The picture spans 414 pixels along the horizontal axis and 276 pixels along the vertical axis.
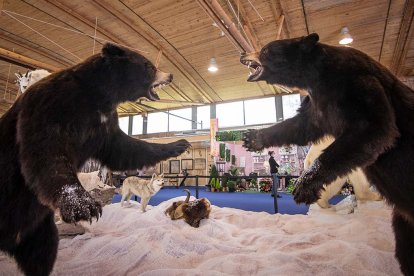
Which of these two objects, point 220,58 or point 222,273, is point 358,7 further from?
point 222,273

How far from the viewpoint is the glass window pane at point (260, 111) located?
13781mm

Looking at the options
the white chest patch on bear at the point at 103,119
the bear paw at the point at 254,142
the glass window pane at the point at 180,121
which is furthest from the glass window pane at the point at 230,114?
the white chest patch on bear at the point at 103,119

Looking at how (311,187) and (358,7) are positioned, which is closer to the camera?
(311,187)

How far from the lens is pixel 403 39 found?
798cm

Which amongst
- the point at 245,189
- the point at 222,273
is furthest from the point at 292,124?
the point at 245,189

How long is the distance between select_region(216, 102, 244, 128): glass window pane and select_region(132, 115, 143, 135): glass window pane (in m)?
6.45

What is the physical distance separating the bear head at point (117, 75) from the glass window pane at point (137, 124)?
1658 centimetres

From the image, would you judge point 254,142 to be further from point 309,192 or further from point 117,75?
point 117,75

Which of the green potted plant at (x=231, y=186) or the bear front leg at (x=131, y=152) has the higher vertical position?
the bear front leg at (x=131, y=152)

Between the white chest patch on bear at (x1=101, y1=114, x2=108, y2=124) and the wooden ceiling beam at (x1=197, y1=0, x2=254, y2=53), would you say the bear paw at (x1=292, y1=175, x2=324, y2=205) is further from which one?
the wooden ceiling beam at (x1=197, y1=0, x2=254, y2=53)

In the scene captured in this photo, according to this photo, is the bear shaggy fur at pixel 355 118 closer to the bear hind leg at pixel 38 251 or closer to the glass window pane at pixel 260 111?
the bear hind leg at pixel 38 251

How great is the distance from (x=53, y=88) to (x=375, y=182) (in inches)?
87.1

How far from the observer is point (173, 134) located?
1580 centimetres

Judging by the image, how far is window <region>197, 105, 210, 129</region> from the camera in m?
15.5
